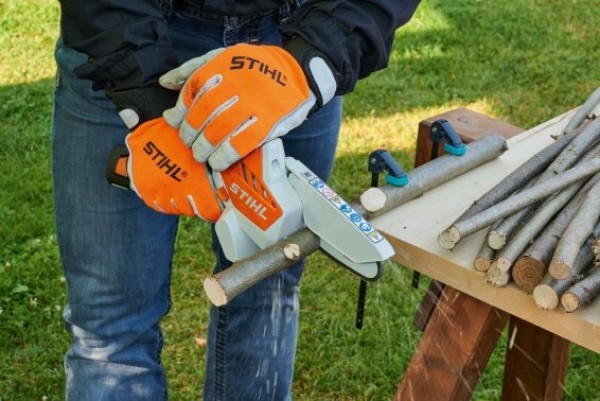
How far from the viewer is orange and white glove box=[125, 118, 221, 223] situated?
171 centimetres

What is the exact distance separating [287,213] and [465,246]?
1.12ft

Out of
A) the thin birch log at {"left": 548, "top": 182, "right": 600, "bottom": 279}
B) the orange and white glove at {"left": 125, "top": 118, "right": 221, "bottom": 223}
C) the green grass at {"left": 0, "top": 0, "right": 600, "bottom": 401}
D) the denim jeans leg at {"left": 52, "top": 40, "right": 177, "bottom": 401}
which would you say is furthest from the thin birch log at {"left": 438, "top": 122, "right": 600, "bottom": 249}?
A: the green grass at {"left": 0, "top": 0, "right": 600, "bottom": 401}

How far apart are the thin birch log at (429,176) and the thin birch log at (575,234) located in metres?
0.30

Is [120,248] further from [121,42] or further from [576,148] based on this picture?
[576,148]

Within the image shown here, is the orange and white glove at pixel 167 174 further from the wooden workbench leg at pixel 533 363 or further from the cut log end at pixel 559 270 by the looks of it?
the wooden workbench leg at pixel 533 363

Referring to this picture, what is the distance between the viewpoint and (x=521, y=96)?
16.3 feet

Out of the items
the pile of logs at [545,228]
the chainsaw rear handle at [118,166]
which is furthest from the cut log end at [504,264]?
the chainsaw rear handle at [118,166]

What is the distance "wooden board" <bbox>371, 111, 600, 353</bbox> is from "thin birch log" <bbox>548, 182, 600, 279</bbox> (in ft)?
0.24

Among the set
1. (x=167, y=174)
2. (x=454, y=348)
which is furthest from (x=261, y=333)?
(x=167, y=174)

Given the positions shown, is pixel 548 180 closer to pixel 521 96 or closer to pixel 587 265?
pixel 587 265

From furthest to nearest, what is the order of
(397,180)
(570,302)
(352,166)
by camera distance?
(352,166) → (397,180) → (570,302)

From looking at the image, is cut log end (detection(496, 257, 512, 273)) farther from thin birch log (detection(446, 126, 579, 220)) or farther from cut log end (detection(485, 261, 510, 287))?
thin birch log (detection(446, 126, 579, 220))

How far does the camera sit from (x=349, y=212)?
1612 mm

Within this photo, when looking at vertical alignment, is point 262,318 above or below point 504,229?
below
